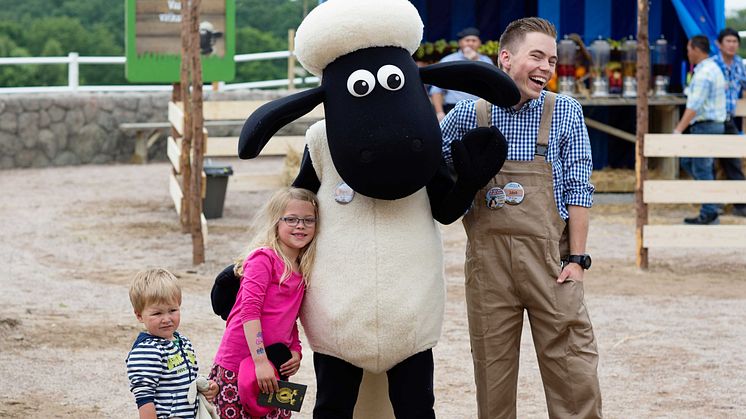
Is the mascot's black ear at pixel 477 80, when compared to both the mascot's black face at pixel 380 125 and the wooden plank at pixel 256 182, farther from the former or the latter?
the wooden plank at pixel 256 182

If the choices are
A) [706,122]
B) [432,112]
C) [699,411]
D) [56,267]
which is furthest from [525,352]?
[706,122]

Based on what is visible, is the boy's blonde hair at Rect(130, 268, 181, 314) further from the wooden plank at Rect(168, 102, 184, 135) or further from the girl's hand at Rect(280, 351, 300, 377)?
the wooden plank at Rect(168, 102, 184, 135)

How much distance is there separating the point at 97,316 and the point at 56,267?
188 centimetres

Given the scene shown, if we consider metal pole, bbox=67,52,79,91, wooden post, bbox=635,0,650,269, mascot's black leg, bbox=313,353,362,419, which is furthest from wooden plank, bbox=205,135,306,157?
mascot's black leg, bbox=313,353,362,419

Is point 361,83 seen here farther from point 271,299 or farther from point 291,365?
point 291,365

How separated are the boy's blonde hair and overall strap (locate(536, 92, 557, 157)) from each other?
4.24ft

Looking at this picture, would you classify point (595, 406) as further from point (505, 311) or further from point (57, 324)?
point (57, 324)

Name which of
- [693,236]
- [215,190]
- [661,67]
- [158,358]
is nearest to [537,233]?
[158,358]

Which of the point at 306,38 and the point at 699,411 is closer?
the point at 306,38

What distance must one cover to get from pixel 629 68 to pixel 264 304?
9.23 meters

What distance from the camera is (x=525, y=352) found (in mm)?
6492

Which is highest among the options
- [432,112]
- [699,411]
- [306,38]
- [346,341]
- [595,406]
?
[306,38]

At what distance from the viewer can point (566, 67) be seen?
12.2m

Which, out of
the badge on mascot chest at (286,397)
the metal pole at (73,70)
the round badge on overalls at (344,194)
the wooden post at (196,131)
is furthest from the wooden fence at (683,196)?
the metal pole at (73,70)
